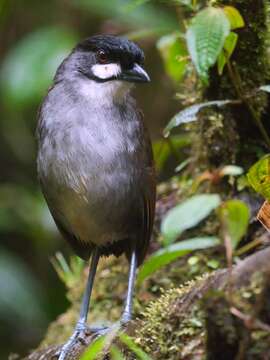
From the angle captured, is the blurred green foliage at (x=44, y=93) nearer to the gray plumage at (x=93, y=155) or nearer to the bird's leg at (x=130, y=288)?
the gray plumage at (x=93, y=155)

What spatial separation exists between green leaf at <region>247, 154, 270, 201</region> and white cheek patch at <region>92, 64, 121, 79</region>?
3.22 ft

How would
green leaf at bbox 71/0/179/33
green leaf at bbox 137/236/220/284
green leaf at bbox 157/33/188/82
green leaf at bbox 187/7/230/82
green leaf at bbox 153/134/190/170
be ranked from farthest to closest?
green leaf at bbox 71/0/179/33 → green leaf at bbox 153/134/190/170 → green leaf at bbox 157/33/188/82 → green leaf at bbox 187/7/230/82 → green leaf at bbox 137/236/220/284

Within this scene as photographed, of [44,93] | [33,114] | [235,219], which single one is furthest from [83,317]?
[33,114]

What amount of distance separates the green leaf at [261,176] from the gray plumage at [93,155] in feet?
2.79

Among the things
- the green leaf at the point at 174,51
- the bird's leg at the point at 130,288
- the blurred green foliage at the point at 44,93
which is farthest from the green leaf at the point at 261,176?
the green leaf at the point at 174,51

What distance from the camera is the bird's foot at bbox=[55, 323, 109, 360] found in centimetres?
359

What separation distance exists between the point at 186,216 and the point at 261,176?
89cm

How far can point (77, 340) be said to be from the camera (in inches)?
147

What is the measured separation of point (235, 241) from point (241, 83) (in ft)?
6.27

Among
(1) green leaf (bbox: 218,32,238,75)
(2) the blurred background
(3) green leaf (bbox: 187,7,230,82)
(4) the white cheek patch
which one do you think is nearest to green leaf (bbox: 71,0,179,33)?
(2) the blurred background

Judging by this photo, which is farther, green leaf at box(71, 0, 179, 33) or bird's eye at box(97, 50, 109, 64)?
green leaf at box(71, 0, 179, 33)

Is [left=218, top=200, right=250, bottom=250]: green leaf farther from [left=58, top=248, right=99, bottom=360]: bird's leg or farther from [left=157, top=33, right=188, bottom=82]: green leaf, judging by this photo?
[left=157, top=33, right=188, bottom=82]: green leaf

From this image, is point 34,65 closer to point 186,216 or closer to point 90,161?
point 90,161

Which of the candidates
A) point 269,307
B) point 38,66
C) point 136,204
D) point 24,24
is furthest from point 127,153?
point 24,24
